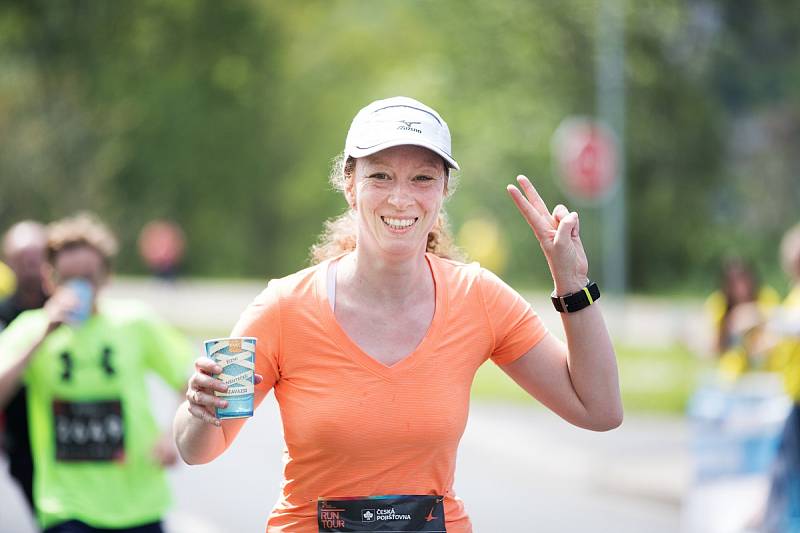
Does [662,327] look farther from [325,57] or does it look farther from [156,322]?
[325,57]

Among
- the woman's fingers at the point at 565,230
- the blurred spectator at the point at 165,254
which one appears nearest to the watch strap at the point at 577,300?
the woman's fingers at the point at 565,230

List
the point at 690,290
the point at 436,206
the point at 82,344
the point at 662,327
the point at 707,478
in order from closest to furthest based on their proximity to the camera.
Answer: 1. the point at 436,206
2. the point at 82,344
3. the point at 707,478
4. the point at 662,327
5. the point at 690,290

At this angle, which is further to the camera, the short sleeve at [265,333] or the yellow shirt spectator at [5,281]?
the yellow shirt spectator at [5,281]

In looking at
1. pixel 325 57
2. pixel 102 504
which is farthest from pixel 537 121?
pixel 102 504

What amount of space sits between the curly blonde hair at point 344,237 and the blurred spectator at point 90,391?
1900 millimetres

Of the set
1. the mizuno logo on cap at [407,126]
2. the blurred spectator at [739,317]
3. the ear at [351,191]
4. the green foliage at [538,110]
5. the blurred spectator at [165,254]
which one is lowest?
the ear at [351,191]

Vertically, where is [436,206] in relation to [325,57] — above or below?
below

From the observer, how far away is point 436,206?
11.2 ft

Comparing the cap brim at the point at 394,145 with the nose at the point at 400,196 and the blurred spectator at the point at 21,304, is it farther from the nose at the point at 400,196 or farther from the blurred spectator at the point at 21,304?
the blurred spectator at the point at 21,304

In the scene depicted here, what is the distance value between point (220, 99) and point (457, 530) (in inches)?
1727

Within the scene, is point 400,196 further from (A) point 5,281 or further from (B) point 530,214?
(A) point 5,281

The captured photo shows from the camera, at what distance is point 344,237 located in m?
3.79

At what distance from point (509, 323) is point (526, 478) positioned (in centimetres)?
863

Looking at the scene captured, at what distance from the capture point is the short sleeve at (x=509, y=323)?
11.5 ft
